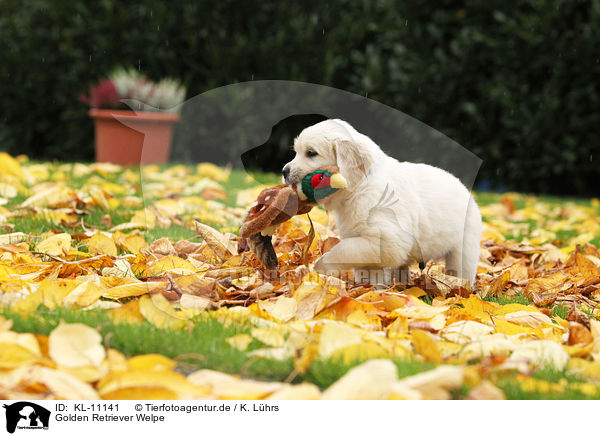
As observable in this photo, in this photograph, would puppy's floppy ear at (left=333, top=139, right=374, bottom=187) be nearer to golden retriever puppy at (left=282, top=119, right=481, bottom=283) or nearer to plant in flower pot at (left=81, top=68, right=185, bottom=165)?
golden retriever puppy at (left=282, top=119, right=481, bottom=283)

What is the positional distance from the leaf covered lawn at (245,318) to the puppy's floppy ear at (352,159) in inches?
16.5

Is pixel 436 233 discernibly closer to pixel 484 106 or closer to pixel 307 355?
pixel 307 355

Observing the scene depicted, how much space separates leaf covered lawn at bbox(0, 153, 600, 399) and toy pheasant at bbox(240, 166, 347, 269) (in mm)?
231

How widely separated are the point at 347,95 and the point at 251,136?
17.4 inches

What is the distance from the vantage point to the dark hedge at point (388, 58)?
6.82 metres

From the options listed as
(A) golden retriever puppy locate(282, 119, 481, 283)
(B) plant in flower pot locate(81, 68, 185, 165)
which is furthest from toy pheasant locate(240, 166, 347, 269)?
(B) plant in flower pot locate(81, 68, 185, 165)

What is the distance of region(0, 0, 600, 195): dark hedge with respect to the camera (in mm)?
6820
